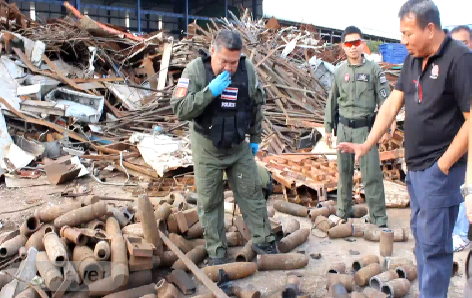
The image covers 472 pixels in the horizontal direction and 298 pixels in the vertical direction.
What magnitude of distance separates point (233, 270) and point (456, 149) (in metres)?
2.21

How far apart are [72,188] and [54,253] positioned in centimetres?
399

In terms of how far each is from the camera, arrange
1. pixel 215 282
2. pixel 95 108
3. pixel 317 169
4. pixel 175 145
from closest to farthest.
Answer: pixel 215 282, pixel 317 169, pixel 175 145, pixel 95 108

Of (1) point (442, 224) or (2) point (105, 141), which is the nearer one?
(1) point (442, 224)

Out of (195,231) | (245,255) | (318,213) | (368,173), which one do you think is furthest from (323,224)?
(195,231)

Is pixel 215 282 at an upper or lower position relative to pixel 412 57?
lower

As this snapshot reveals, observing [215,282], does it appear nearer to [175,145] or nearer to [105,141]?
[175,145]

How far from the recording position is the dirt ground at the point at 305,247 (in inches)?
150

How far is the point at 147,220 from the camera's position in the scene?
12.5 feet

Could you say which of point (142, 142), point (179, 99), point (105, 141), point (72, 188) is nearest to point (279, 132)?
point (142, 142)

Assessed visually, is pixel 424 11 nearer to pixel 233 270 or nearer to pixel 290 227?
pixel 233 270

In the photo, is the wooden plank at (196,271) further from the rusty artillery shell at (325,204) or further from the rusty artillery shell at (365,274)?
the rusty artillery shell at (325,204)

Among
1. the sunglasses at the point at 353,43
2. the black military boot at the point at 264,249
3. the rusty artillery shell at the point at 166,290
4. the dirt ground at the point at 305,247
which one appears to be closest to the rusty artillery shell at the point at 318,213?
the dirt ground at the point at 305,247

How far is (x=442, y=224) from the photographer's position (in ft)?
8.94

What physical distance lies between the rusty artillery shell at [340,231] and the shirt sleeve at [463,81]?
273 centimetres
